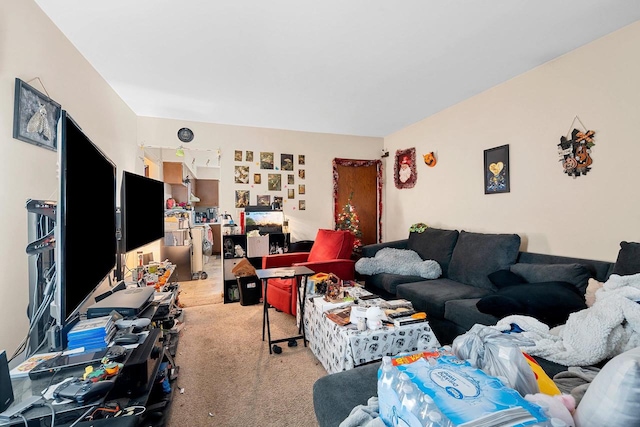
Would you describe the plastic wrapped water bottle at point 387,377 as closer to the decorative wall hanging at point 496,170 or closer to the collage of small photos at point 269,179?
the decorative wall hanging at point 496,170

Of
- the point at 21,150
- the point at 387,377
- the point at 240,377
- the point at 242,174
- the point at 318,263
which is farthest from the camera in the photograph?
the point at 242,174

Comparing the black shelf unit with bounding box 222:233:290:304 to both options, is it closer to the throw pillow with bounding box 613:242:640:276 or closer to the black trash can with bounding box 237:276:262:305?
the black trash can with bounding box 237:276:262:305

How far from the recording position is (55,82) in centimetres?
196

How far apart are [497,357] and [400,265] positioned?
8.13 ft

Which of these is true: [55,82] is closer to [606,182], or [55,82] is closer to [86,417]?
[86,417]

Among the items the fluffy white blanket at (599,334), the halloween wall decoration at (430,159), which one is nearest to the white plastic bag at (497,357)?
the fluffy white blanket at (599,334)

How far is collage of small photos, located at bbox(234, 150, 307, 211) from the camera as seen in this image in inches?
167

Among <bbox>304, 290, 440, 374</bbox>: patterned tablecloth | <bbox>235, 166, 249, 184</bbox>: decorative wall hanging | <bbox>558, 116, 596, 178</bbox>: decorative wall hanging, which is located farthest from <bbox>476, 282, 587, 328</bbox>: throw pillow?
<bbox>235, 166, 249, 184</bbox>: decorative wall hanging

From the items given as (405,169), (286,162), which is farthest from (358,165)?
(286,162)

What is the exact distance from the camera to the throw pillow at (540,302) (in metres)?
1.81

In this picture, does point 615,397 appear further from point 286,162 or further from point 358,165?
point 358,165

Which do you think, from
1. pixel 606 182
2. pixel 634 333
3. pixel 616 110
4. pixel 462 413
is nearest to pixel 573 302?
pixel 634 333

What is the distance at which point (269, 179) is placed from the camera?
14.3 feet

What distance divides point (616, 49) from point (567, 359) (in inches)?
89.0
